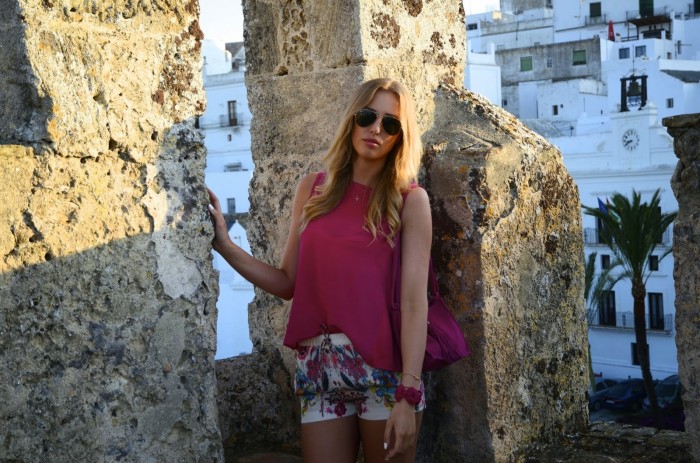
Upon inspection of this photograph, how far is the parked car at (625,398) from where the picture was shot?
2045cm

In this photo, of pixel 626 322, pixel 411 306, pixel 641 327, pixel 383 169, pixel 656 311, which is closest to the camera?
pixel 411 306

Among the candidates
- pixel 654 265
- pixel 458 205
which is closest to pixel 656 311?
pixel 654 265

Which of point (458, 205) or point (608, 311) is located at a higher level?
point (458, 205)

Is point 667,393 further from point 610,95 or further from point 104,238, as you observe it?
point 104,238

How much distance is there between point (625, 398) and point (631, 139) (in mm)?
6313

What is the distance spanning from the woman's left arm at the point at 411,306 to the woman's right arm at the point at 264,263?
34cm

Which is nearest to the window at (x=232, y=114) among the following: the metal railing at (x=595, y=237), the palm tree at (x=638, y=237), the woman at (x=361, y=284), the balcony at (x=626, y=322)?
the metal railing at (x=595, y=237)

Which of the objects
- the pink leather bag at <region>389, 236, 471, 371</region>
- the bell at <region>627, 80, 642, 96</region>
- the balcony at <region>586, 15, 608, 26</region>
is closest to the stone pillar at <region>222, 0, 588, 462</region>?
the pink leather bag at <region>389, 236, 471, 371</region>

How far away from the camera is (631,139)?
23938mm

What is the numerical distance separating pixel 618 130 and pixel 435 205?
69.6 ft

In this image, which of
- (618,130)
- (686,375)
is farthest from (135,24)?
(618,130)

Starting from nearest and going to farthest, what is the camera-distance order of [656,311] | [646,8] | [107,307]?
1. [107,307]
2. [656,311]
3. [646,8]

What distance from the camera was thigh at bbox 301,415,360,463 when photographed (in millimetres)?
2863

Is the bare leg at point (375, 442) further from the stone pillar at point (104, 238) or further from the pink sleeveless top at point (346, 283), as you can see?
the stone pillar at point (104, 238)
